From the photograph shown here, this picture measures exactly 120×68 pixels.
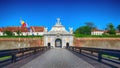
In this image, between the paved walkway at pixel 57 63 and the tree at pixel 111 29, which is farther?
the tree at pixel 111 29

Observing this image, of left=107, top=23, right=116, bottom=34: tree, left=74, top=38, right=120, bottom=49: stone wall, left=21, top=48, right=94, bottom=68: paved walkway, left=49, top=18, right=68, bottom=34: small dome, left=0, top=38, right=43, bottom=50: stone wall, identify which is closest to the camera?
left=21, top=48, right=94, bottom=68: paved walkway

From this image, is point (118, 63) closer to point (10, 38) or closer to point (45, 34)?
point (45, 34)

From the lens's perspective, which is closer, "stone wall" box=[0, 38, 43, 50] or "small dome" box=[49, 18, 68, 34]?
"small dome" box=[49, 18, 68, 34]

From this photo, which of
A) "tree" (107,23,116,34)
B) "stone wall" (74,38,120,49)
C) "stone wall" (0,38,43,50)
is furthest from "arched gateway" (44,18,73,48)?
"tree" (107,23,116,34)

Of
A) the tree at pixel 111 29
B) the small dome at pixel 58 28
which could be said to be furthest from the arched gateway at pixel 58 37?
the tree at pixel 111 29

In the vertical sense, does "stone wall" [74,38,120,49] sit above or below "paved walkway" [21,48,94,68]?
above

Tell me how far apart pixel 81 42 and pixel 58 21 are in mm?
12547

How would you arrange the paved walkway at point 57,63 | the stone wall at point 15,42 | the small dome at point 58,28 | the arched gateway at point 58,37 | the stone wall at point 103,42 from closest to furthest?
the paved walkway at point 57,63 → the arched gateway at point 58,37 → the small dome at point 58,28 → the stone wall at point 15,42 → the stone wall at point 103,42

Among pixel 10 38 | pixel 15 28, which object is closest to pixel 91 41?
pixel 10 38

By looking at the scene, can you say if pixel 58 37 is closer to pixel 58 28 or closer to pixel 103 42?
pixel 58 28

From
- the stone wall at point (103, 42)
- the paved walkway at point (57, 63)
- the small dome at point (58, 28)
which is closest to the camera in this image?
the paved walkway at point (57, 63)

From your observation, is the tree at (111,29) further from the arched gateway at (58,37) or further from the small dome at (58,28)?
the arched gateway at (58,37)

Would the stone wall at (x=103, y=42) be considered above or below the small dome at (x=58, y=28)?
below

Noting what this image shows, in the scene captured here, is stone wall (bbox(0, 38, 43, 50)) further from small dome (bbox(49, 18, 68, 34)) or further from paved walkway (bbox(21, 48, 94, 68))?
paved walkway (bbox(21, 48, 94, 68))
